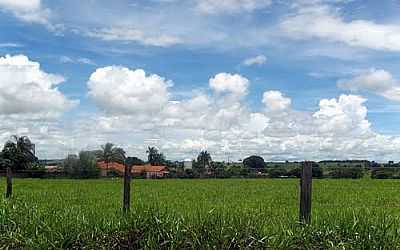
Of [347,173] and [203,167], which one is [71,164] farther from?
[347,173]

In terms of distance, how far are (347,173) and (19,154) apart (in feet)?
185

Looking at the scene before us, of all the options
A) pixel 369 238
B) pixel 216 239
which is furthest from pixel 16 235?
pixel 369 238

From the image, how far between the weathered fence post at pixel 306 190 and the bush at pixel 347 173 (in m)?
50.5

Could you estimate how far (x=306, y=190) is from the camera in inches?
357

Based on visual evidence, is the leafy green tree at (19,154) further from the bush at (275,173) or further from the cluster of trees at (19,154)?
the bush at (275,173)

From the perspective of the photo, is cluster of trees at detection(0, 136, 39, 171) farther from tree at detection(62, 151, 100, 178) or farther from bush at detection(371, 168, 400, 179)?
bush at detection(371, 168, 400, 179)

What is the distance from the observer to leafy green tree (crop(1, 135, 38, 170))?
92.4 m

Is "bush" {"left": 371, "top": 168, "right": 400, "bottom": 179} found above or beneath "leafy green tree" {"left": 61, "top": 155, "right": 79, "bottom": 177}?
beneath

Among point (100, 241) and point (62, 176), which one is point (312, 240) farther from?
point (62, 176)

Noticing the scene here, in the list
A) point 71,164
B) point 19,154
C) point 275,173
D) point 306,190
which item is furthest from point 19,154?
point 306,190

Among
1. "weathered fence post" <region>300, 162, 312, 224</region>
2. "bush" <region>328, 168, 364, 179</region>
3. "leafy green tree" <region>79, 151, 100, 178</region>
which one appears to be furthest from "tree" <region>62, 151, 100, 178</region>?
"weathered fence post" <region>300, 162, 312, 224</region>

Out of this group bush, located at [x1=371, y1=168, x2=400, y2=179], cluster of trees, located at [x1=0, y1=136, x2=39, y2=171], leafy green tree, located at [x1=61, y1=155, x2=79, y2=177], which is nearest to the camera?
bush, located at [x1=371, y1=168, x2=400, y2=179]

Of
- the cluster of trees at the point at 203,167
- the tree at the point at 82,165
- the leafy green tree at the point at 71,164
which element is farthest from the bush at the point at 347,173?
the leafy green tree at the point at 71,164

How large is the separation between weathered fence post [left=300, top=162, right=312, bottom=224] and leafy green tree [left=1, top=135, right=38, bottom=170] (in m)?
85.5
